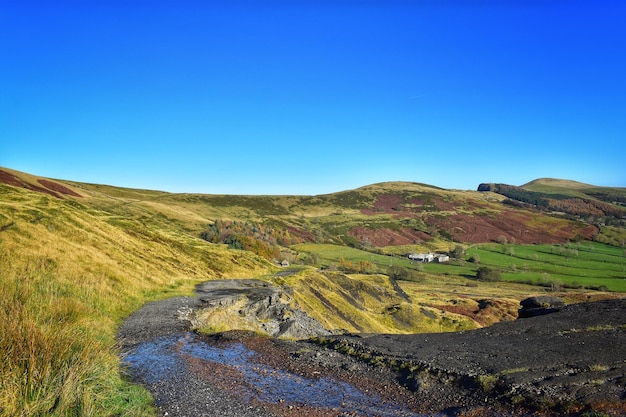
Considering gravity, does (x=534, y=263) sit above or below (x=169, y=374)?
below

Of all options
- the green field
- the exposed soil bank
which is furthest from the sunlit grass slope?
the green field

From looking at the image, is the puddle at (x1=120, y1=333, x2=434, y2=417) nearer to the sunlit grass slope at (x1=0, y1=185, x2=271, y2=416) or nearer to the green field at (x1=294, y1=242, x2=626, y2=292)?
the sunlit grass slope at (x1=0, y1=185, x2=271, y2=416)

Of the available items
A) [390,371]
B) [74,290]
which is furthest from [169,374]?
[74,290]

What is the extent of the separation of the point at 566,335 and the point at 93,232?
4346 cm

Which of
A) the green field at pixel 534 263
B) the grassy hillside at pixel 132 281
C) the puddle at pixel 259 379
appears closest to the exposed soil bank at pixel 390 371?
the puddle at pixel 259 379

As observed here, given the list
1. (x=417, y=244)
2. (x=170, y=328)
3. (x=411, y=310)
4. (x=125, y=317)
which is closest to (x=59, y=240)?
(x=125, y=317)

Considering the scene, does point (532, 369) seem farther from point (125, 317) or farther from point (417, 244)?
point (417, 244)

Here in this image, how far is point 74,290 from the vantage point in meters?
21.4

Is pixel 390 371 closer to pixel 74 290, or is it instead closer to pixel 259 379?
pixel 259 379

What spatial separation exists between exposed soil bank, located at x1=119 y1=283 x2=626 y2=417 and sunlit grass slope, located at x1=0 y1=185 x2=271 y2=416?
65.6 inches

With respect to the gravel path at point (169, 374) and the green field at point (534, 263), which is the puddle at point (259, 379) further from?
the green field at point (534, 263)

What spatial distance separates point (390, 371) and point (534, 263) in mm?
159987

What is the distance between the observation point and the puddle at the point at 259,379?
12.4 meters

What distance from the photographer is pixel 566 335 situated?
63.4ft
